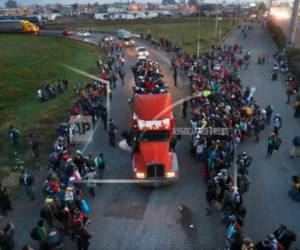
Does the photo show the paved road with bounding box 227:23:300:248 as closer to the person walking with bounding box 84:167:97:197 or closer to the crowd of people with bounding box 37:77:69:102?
the person walking with bounding box 84:167:97:197

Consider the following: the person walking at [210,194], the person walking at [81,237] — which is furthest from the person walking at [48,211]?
the person walking at [210,194]

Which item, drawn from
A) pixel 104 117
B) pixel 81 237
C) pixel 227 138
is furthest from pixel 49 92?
pixel 81 237

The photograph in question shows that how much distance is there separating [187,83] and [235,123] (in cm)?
1550

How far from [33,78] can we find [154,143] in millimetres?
26443

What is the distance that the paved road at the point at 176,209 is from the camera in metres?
13.1

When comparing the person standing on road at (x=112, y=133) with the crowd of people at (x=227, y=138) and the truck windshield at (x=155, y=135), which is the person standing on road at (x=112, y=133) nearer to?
the truck windshield at (x=155, y=135)

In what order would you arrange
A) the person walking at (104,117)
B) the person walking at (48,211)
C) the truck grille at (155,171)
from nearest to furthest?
1. the person walking at (48,211)
2. the truck grille at (155,171)
3. the person walking at (104,117)

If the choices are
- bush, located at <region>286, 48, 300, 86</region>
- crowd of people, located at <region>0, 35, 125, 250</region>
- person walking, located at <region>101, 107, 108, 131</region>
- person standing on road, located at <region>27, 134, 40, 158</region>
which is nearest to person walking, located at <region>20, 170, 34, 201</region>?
crowd of people, located at <region>0, 35, 125, 250</region>

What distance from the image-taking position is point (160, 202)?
Result: 15.4 meters

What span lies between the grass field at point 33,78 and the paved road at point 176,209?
5.36 m

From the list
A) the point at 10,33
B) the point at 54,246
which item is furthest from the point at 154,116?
the point at 10,33

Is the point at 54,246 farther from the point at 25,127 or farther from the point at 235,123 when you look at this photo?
the point at 25,127

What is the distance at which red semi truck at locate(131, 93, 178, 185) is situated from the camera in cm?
1580

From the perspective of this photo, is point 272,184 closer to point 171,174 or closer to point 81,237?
point 171,174
